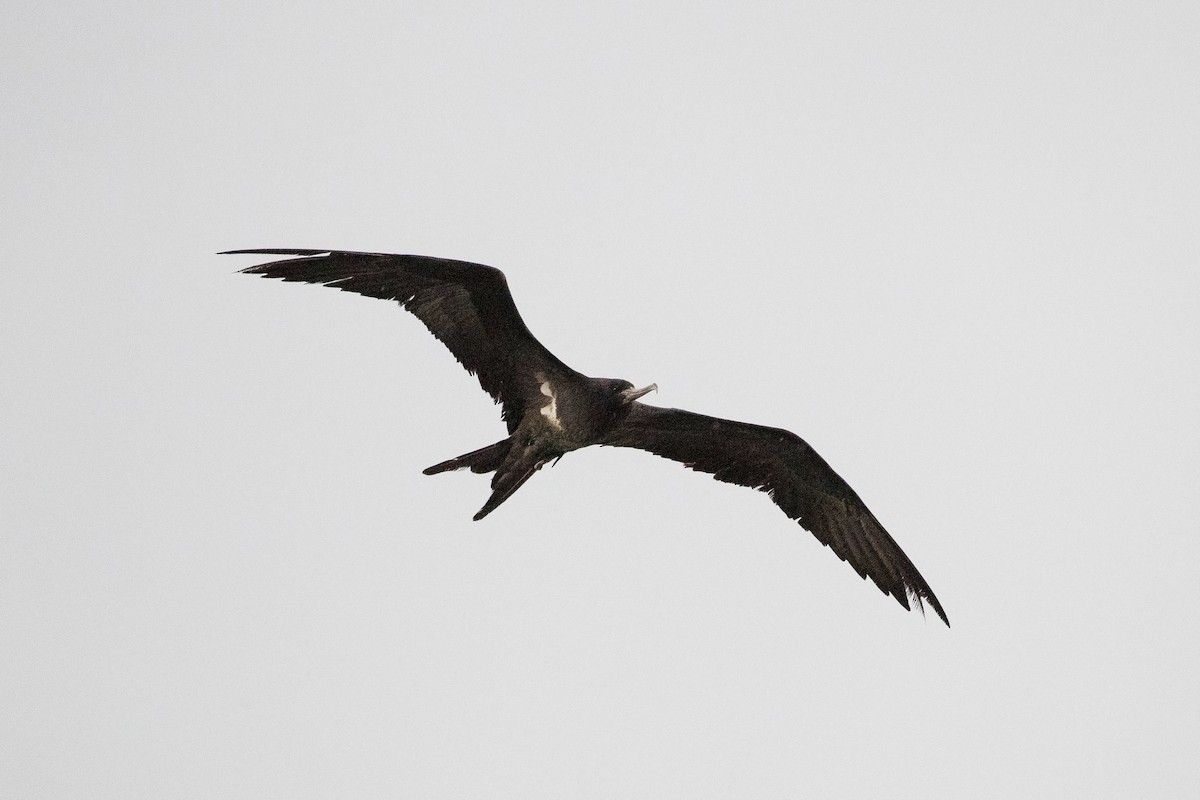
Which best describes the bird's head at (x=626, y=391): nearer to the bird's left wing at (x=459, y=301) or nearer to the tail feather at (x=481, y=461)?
the bird's left wing at (x=459, y=301)

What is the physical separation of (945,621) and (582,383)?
418 centimetres

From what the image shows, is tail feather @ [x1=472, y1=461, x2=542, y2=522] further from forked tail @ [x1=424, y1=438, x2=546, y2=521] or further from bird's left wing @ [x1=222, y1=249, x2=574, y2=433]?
bird's left wing @ [x1=222, y1=249, x2=574, y2=433]

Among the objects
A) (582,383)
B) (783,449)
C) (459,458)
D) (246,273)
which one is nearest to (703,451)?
(783,449)

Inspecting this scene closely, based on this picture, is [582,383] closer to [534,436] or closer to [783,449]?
[534,436]

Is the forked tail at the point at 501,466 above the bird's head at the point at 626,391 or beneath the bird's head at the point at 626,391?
beneath

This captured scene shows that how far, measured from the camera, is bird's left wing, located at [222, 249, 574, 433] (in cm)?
970

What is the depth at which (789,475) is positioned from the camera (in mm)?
12242

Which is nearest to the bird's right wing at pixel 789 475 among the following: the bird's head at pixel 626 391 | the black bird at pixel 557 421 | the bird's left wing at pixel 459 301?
the black bird at pixel 557 421

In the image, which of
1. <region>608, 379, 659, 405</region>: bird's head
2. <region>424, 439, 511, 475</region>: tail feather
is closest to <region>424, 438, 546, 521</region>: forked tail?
<region>424, 439, 511, 475</region>: tail feather

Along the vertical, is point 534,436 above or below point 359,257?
below

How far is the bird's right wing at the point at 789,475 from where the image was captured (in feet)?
38.7

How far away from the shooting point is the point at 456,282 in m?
10.2

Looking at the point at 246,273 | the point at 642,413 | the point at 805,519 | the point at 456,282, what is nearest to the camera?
the point at 246,273

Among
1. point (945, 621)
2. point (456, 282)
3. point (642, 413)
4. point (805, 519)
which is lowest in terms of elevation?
point (945, 621)
